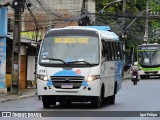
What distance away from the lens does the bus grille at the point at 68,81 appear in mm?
19156

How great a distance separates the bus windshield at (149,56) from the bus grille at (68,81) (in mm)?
37364

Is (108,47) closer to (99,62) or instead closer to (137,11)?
(99,62)

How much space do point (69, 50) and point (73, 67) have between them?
2.62 ft

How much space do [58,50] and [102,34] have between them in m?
Result: 2.00

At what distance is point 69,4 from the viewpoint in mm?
59344

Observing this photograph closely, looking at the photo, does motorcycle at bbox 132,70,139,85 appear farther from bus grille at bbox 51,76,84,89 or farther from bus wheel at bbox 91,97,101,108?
bus grille at bbox 51,76,84,89

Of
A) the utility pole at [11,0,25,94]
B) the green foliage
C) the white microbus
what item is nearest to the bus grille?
the white microbus

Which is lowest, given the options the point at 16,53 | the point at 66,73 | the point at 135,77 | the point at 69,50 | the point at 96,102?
the point at 135,77

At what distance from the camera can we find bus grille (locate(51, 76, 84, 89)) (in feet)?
62.8

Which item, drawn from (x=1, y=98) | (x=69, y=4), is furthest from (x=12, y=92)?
(x=69, y=4)

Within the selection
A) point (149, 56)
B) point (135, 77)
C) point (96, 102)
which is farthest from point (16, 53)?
point (149, 56)

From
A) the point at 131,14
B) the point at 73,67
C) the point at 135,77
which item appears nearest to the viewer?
the point at 73,67

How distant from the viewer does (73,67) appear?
1930 cm

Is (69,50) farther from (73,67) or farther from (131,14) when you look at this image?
(131,14)
